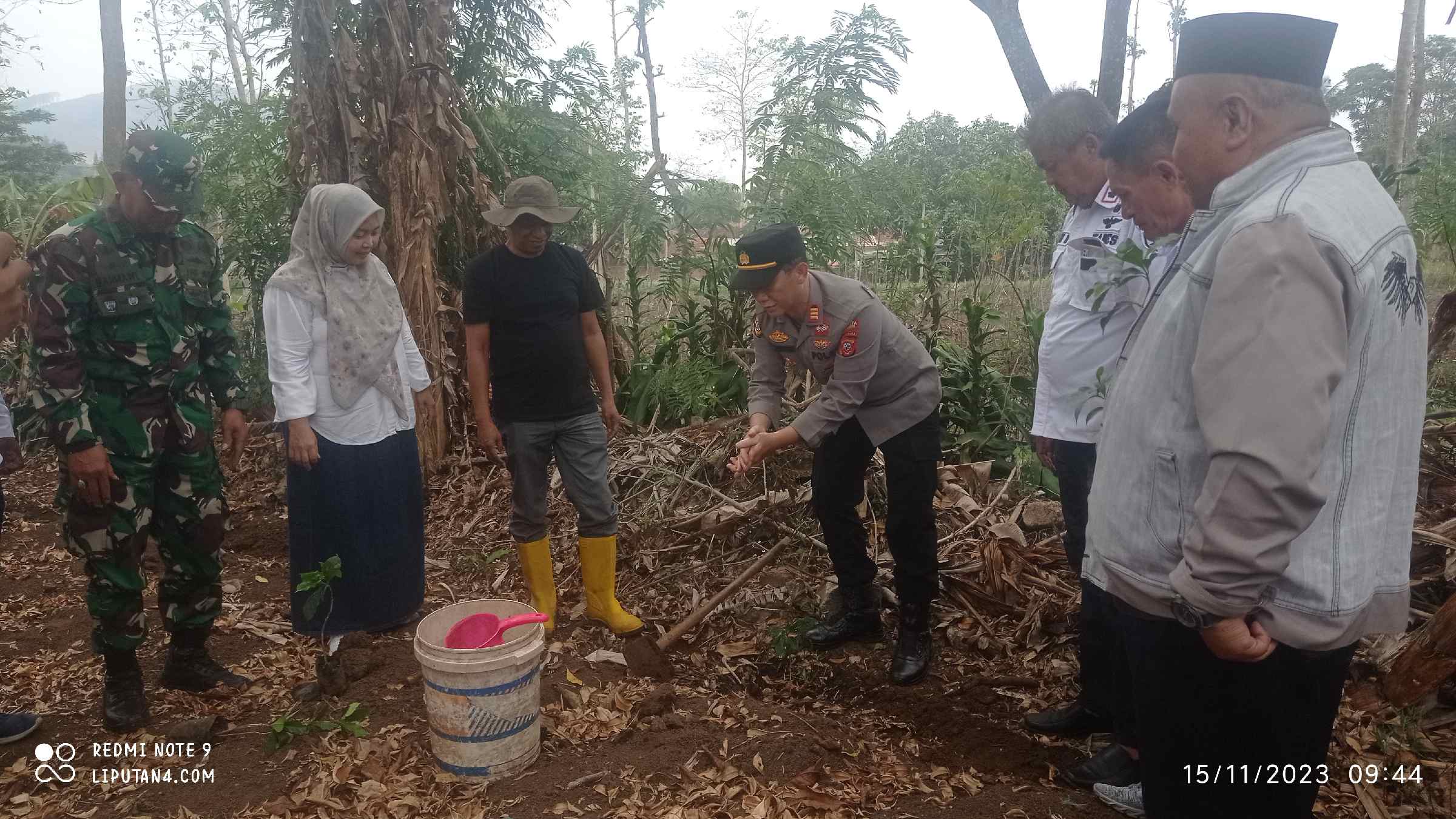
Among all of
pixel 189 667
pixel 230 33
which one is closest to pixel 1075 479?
pixel 189 667

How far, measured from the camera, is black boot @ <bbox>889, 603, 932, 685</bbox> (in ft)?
11.7

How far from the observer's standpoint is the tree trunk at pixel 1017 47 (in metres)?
7.30

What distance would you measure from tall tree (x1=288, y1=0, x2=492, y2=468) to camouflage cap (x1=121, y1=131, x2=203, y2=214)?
8.39ft

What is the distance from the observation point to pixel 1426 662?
2.83m

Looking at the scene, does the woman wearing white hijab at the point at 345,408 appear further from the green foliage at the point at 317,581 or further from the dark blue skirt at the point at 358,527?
the green foliage at the point at 317,581

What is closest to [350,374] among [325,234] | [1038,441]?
[325,234]

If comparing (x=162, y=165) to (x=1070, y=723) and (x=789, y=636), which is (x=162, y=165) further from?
(x=1070, y=723)

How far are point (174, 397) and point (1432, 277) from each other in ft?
39.1

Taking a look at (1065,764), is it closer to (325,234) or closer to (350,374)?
(350,374)

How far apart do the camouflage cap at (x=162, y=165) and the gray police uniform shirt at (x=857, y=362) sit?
2.19 metres

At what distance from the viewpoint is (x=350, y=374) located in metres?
3.28

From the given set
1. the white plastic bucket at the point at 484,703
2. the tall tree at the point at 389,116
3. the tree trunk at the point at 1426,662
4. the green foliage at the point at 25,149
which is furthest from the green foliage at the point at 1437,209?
the green foliage at the point at 25,149

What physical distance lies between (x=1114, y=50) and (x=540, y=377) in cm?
546
